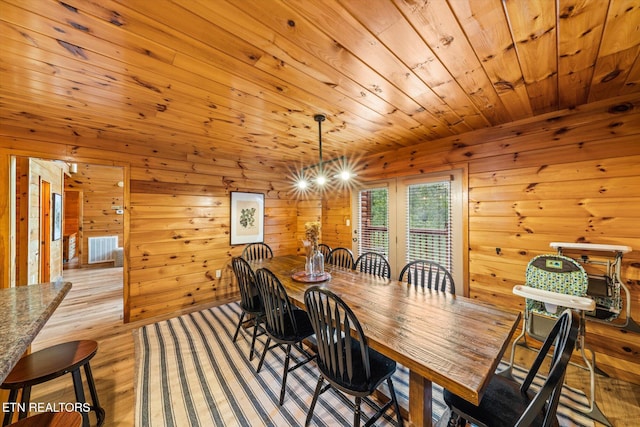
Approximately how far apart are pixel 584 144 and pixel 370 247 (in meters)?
2.63

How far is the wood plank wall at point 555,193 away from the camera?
6.43 feet

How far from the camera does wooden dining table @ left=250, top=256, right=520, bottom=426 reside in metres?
1.03

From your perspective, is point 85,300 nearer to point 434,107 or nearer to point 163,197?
point 163,197

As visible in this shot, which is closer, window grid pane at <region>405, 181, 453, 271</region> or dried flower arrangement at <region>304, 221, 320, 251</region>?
dried flower arrangement at <region>304, 221, 320, 251</region>

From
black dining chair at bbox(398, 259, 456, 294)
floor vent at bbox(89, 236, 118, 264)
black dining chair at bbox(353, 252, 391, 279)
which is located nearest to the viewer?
black dining chair at bbox(398, 259, 456, 294)

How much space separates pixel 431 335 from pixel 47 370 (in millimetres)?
2114

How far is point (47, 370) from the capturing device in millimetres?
1298

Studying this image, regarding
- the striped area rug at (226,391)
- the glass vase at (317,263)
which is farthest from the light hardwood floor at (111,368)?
the glass vase at (317,263)

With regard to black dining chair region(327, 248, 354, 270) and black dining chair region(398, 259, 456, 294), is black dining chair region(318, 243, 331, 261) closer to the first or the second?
black dining chair region(327, 248, 354, 270)

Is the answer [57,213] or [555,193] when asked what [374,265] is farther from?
[57,213]

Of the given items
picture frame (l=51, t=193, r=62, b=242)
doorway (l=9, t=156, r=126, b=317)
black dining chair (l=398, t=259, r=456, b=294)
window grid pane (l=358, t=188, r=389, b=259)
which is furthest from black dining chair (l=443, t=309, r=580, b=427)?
picture frame (l=51, t=193, r=62, b=242)

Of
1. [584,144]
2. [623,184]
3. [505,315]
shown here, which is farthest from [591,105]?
[505,315]

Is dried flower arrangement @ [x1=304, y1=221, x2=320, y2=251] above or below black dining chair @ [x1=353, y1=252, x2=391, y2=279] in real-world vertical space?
above

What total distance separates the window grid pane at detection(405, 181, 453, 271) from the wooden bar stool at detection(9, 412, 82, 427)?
3.25m
